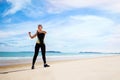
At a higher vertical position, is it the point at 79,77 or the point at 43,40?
the point at 43,40

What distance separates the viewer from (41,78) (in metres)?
6.91

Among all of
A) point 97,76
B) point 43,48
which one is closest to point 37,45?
point 43,48

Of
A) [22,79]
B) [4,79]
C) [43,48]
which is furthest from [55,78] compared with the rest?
[43,48]

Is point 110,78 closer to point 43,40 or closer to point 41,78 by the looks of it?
point 41,78

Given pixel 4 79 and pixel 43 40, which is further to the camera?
pixel 43 40

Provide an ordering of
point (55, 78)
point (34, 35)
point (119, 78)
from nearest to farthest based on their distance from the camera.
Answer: point (119, 78) < point (55, 78) < point (34, 35)

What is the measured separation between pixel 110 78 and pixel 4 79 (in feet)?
10.1

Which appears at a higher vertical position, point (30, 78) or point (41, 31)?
point (41, 31)

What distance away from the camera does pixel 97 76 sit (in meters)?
6.80

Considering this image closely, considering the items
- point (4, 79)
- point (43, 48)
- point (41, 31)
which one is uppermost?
point (41, 31)

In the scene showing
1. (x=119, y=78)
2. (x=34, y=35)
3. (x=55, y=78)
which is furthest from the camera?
(x=34, y=35)

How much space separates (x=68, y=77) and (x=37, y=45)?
13.6 ft

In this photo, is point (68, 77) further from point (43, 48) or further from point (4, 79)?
point (43, 48)

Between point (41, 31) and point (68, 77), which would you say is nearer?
point (68, 77)
